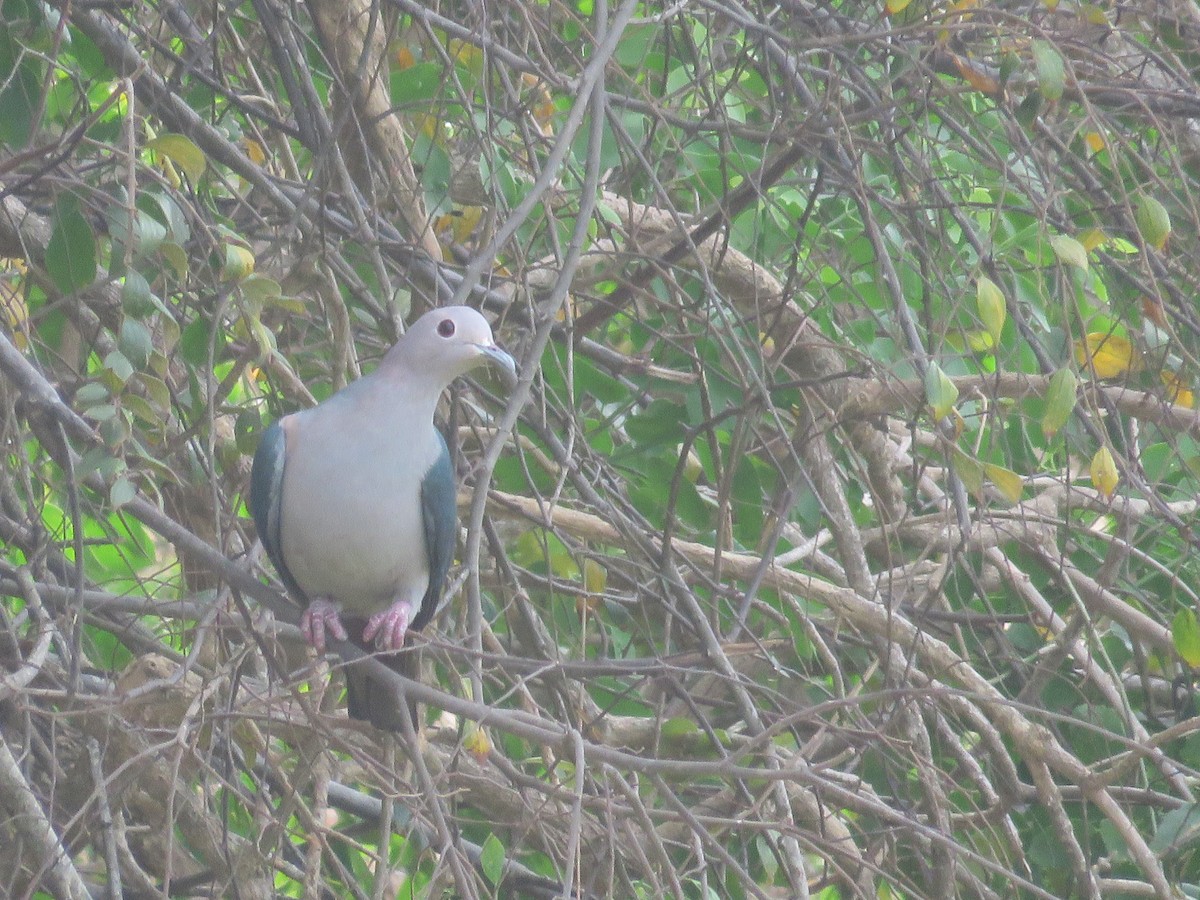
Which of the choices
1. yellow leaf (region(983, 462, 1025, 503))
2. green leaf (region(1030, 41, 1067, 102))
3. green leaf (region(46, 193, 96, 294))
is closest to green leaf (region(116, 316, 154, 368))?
green leaf (region(46, 193, 96, 294))

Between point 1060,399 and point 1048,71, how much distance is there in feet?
1.78

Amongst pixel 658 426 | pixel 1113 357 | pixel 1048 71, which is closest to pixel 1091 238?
pixel 1048 71

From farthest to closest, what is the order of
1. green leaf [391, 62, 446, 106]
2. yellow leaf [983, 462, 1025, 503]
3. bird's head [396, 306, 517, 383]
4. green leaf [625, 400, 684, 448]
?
1. green leaf [625, 400, 684, 448]
2. green leaf [391, 62, 446, 106]
3. bird's head [396, 306, 517, 383]
4. yellow leaf [983, 462, 1025, 503]

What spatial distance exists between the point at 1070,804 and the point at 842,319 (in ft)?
5.25

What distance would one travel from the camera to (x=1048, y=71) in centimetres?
246

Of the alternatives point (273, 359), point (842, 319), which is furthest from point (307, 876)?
point (842, 319)

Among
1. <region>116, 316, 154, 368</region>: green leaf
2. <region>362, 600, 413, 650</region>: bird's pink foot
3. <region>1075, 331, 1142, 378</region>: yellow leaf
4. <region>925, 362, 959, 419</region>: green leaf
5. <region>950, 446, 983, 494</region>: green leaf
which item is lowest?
<region>362, 600, 413, 650</region>: bird's pink foot

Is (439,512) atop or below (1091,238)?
below

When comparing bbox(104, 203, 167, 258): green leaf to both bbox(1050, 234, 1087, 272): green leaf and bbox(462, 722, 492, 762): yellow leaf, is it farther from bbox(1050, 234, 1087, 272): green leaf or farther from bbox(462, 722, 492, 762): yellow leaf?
bbox(1050, 234, 1087, 272): green leaf

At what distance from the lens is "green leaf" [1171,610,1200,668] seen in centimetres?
290

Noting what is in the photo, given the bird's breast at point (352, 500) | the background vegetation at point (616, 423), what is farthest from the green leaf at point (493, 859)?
the bird's breast at point (352, 500)

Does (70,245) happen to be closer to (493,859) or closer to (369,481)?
(369,481)

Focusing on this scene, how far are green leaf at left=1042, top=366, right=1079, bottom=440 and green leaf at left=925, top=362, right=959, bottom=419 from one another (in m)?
0.15

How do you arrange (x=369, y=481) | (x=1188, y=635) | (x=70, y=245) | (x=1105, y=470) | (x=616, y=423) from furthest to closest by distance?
(x=616, y=423), (x=369, y=481), (x=1188, y=635), (x=70, y=245), (x=1105, y=470)
